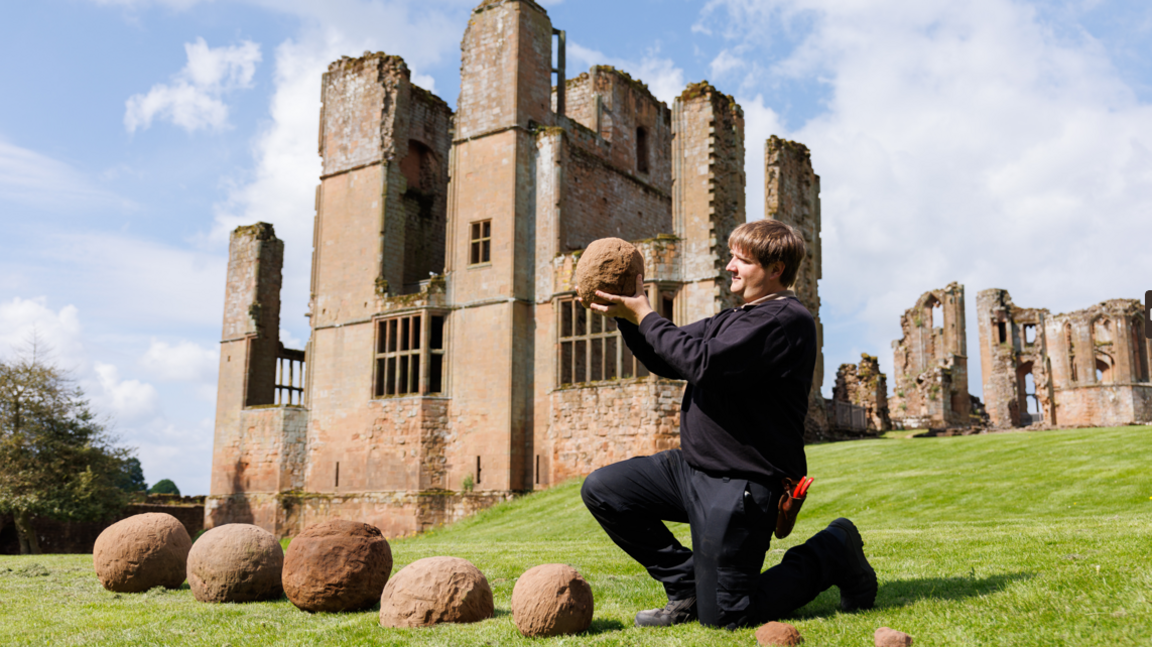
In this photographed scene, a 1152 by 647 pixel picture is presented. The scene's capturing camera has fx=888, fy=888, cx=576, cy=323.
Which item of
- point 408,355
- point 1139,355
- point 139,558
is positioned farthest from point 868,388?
point 139,558

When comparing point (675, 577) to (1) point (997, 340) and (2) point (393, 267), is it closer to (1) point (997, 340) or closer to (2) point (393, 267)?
(2) point (393, 267)

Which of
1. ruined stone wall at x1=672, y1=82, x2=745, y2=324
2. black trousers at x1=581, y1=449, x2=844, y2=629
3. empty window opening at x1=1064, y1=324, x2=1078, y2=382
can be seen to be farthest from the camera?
empty window opening at x1=1064, y1=324, x2=1078, y2=382

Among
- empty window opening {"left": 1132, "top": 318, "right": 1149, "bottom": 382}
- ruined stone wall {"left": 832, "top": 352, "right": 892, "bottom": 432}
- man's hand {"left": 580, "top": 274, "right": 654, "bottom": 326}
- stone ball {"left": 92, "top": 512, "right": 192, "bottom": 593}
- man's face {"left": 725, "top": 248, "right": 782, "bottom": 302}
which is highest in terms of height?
empty window opening {"left": 1132, "top": 318, "right": 1149, "bottom": 382}

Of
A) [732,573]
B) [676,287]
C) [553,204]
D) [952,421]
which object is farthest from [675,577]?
[952,421]

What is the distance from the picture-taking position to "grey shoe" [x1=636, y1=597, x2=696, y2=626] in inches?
174

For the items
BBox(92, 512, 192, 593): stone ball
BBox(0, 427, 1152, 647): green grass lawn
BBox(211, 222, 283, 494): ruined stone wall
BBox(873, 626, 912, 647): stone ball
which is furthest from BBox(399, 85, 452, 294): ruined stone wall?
BBox(873, 626, 912, 647): stone ball

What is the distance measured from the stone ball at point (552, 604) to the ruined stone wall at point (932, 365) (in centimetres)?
3896

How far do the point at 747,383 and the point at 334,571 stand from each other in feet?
10.6

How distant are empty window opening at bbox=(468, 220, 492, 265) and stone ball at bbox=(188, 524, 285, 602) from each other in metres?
16.9

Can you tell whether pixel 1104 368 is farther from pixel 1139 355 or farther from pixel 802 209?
pixel 802 209

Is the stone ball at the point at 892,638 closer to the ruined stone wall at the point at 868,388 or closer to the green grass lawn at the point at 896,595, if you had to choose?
the green grass lawn at the point at 896,595

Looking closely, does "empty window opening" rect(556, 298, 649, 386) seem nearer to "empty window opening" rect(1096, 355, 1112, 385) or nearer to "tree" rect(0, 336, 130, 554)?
"tree" rect(0, 336, 130, 554)

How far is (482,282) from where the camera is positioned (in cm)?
2319

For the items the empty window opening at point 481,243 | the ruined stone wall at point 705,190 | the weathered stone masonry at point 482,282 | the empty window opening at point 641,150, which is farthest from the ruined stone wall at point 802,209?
the empty window opening at point 481,243
